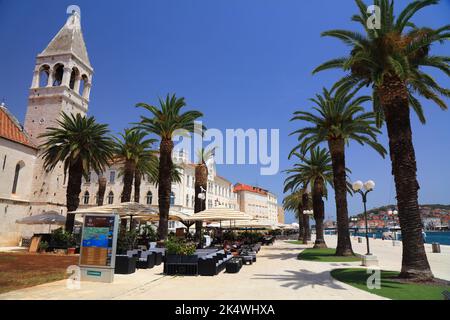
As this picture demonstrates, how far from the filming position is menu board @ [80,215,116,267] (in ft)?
37.1

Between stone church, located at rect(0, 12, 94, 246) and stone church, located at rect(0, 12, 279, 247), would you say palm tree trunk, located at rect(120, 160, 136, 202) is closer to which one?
stone church, located at rect(0, 12, 279, 247)

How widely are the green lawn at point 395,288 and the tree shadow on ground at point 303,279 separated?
1.78 feet

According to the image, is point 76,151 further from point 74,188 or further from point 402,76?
point 402,76

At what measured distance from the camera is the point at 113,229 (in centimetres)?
1150

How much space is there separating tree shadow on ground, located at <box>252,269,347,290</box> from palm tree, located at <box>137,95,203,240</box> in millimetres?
13918

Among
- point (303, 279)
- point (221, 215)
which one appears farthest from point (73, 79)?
point (303, 279)

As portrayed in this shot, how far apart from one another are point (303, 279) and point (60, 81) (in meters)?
45.0

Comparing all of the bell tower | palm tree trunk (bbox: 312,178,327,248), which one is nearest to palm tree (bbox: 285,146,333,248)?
palm tree trunk (bbox: 312,178,327,248)

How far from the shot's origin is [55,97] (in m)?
41.8
